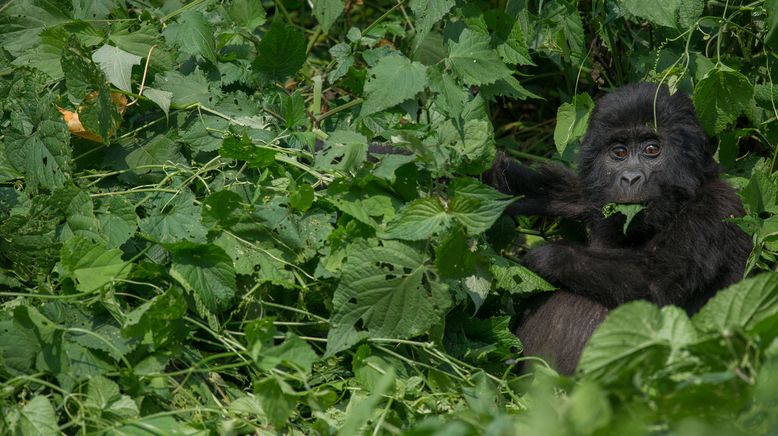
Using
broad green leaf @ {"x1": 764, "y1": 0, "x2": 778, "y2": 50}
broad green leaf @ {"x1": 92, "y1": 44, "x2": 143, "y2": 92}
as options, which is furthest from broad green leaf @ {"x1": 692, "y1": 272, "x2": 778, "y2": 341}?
broad green leaf @ {"x1": 92, "y1": 44, "x2": 143, "y2": 92}

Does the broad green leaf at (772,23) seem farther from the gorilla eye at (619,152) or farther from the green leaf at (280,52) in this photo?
the green leaf at (280,52)

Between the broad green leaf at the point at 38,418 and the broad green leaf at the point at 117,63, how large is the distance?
145 centimetres

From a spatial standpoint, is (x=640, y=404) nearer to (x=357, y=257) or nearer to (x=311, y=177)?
(x=357, y=257)

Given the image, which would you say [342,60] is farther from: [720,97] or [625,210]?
[720,97]

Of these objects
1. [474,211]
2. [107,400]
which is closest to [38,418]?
[107,400]

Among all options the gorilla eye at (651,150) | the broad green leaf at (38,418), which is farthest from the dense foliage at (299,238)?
the gorilla eye at (651,150)

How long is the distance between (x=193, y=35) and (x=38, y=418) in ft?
6.20

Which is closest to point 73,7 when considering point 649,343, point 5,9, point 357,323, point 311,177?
point 5,9

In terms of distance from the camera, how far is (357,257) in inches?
133

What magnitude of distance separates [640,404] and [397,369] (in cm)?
124

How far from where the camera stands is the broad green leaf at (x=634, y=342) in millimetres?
2459

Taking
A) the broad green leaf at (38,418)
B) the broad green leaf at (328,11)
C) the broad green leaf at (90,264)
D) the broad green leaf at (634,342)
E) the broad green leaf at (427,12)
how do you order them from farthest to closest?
1. the broad green leaf at (328,11)
2. the broad green leaf at (427,12)
3. the broad green leaf at (90,264)
4. the broad green leaf at (38,418)
5. the broad green leaf at (634,342)

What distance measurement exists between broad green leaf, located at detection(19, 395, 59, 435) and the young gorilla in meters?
1.99

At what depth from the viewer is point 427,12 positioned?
4074 mm
